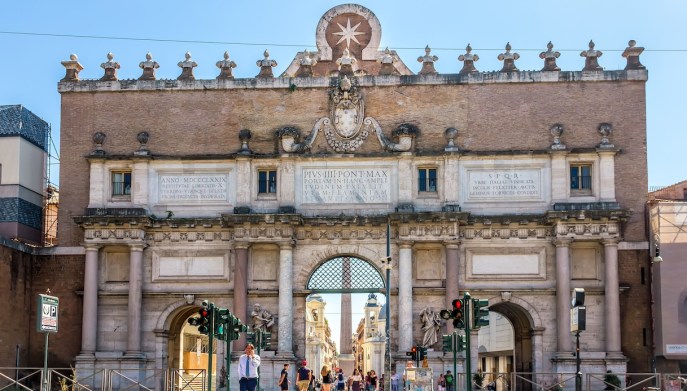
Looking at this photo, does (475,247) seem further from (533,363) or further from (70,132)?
(70,132)

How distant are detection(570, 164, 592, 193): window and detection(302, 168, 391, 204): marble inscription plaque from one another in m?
7.21

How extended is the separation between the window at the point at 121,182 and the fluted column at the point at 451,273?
42.5 feet

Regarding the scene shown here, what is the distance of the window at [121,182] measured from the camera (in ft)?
143

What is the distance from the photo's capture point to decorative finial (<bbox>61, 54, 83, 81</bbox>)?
44500 millimetres

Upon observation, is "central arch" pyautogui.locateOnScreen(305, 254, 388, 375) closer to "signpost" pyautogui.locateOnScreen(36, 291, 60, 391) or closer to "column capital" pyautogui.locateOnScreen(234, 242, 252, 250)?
"column capital" pyautogui.locateOnScreen(234, 242, 252, 250)

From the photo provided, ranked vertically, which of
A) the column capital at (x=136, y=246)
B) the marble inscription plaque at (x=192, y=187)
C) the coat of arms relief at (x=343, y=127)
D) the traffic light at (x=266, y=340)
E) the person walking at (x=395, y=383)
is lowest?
the person walking at (x=395, y=383)

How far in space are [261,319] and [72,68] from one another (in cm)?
1316

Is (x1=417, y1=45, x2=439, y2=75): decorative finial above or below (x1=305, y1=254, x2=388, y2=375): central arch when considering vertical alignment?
Result: above

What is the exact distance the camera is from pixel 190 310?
145 ft

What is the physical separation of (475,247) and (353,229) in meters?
4.80

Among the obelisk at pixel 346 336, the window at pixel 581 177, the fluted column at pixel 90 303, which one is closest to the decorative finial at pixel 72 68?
the fluted column at pixel 90 303

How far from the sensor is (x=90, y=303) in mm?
41875


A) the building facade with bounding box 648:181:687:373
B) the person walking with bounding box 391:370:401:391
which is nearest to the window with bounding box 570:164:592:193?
the building facade with bounding box 648:181:687:373

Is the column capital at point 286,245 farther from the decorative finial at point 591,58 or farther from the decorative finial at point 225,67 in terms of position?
the decorative finial at point 591,58
